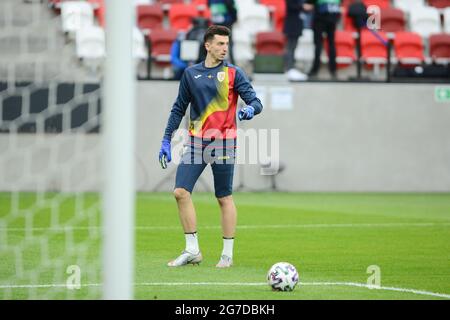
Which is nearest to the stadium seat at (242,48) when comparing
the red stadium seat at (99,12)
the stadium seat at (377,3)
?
the stadium seat at (377,3)

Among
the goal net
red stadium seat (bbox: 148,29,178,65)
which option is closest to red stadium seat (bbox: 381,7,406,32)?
red stadium seat (bbox: 148,29,178,65)

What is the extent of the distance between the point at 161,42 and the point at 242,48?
73.7 inches

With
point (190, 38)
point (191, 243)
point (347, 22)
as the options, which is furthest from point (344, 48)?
point (191, 243)

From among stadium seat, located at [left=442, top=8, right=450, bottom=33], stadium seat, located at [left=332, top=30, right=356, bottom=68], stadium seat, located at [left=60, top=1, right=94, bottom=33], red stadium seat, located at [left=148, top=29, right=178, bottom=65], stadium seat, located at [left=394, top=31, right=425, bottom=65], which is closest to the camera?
stadium seat, located at [left=60, top=1, right=94, bottom=33]

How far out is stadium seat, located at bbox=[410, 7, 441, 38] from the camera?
2569 cm

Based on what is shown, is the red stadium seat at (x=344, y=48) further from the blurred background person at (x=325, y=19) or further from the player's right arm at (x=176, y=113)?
the player's right arm at (x=176, y=113)

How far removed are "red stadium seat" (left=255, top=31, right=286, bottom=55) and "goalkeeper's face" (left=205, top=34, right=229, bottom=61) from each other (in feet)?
45.2

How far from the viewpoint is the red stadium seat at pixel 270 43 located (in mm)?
23969

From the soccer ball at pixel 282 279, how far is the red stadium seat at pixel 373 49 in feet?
54.4

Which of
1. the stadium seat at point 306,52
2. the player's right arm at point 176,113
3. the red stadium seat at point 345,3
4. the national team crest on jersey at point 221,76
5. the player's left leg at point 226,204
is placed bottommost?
the player's left leg at point 226,204

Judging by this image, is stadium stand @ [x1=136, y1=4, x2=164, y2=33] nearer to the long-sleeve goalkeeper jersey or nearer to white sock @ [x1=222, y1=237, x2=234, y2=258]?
the long-sleeve goalkeeper jersey

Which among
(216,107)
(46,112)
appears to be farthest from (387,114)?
(216,107)
